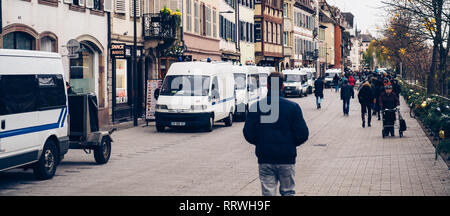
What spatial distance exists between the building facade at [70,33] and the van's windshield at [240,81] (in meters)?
5.31

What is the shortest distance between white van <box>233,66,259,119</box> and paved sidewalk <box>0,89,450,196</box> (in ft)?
22.7

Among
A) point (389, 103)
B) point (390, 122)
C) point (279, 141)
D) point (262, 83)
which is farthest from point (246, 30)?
point (279, 141)

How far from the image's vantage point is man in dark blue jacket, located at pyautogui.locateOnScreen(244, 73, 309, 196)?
733 cm

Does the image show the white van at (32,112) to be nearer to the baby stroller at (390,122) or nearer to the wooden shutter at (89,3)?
the baby stroller at (390,122)

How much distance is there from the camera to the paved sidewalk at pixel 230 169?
11422 mm

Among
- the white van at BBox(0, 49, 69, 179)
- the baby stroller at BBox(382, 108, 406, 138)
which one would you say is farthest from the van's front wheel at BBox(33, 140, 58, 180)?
the baby stroller at BBox(382, 108, 406, 138)

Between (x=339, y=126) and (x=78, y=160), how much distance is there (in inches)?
490

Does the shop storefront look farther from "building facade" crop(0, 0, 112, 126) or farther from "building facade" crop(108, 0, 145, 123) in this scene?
"building facade" crop(0, 0, 112, 126)

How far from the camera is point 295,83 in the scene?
2111 inches

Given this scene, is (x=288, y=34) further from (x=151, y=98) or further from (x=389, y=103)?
(x=389, y=103)

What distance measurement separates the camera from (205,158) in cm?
1630

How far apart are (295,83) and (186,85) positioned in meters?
30.1

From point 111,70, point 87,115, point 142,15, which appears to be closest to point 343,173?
point 87,115

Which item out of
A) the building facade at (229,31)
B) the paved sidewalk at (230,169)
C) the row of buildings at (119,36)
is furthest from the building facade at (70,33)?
the building facade at (229,31)
